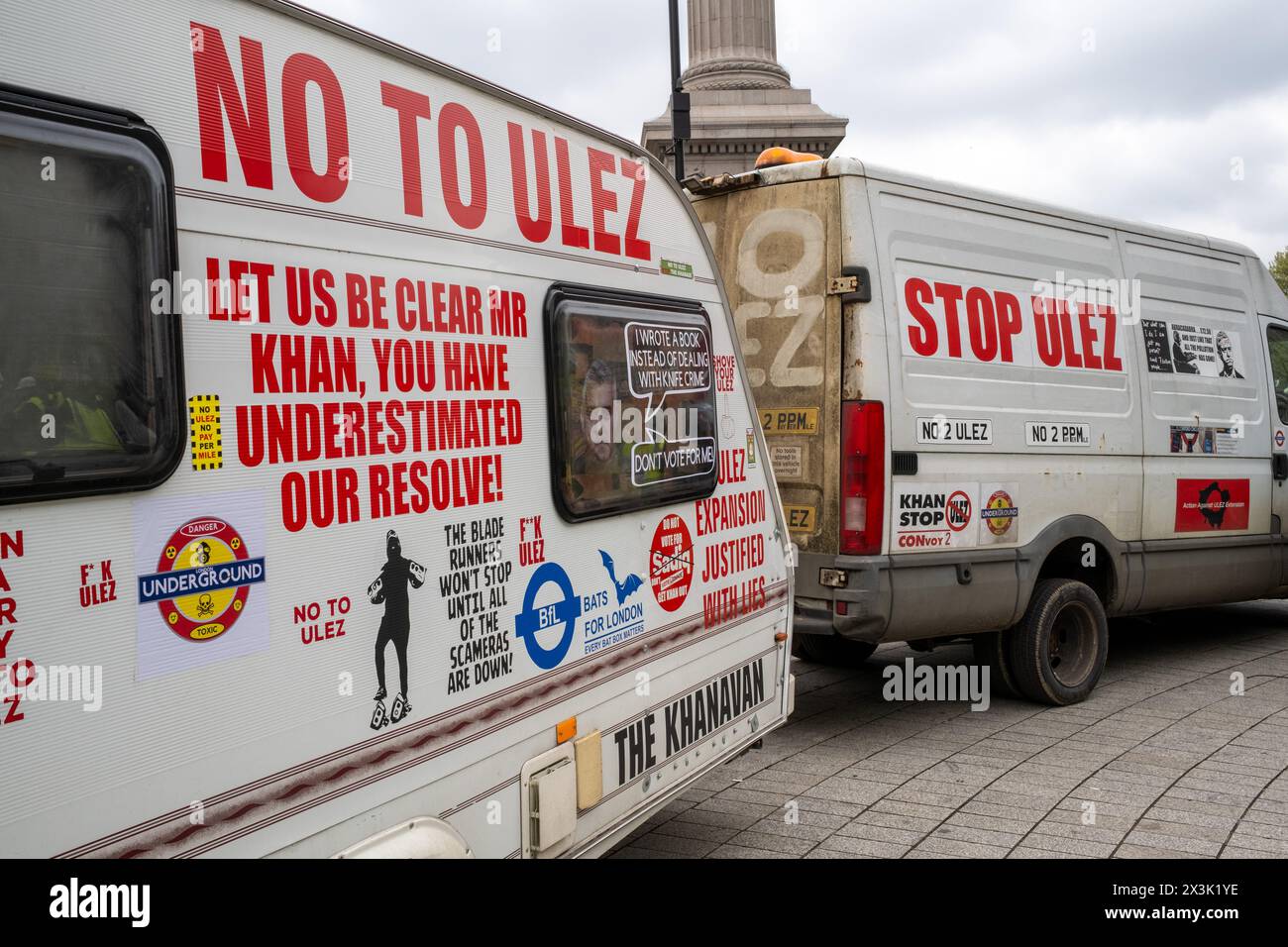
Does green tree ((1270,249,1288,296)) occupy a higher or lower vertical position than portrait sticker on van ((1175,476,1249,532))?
higher

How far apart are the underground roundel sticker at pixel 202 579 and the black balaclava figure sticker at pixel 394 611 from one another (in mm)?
391

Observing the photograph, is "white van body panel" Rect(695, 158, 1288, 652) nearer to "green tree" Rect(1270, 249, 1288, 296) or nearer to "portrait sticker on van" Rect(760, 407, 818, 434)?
"portrait sticker on van" Rect(760, 407, 818, 434)

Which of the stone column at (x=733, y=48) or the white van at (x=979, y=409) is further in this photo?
the stone column at (x=733, y=48)

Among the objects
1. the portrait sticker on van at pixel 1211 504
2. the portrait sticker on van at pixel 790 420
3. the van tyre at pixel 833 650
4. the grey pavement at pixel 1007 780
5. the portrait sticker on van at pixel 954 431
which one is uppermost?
the portrait sticker on van at pixel 790 420

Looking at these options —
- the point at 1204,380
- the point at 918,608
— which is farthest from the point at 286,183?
the point at 1204,380

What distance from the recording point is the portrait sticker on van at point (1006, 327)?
6.24 m

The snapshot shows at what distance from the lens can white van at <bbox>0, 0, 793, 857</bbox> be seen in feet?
6.87

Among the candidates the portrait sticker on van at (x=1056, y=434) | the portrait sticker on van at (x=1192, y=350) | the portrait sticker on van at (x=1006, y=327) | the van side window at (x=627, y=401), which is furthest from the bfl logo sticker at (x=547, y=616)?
the portrait sticker on van at (x=1192, y=350)

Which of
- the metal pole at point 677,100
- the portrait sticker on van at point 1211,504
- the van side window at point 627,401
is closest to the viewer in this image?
the van side window at point 627,401

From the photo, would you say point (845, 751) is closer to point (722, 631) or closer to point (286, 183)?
point (722, 631)

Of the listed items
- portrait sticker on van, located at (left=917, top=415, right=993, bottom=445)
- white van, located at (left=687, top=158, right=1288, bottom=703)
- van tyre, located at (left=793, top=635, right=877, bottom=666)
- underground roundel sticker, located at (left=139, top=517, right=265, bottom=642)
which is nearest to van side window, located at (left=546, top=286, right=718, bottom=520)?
underground roundel sticker, located at (left=139, top=517, right=265, bottom=642)

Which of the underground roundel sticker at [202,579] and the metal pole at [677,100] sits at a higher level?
the metal pole at [677,100]

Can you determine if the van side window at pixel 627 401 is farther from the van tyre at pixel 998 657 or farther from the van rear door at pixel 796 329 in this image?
the van tyre at pixel 998 657

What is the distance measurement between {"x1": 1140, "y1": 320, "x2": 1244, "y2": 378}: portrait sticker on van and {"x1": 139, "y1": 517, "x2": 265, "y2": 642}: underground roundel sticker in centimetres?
660
